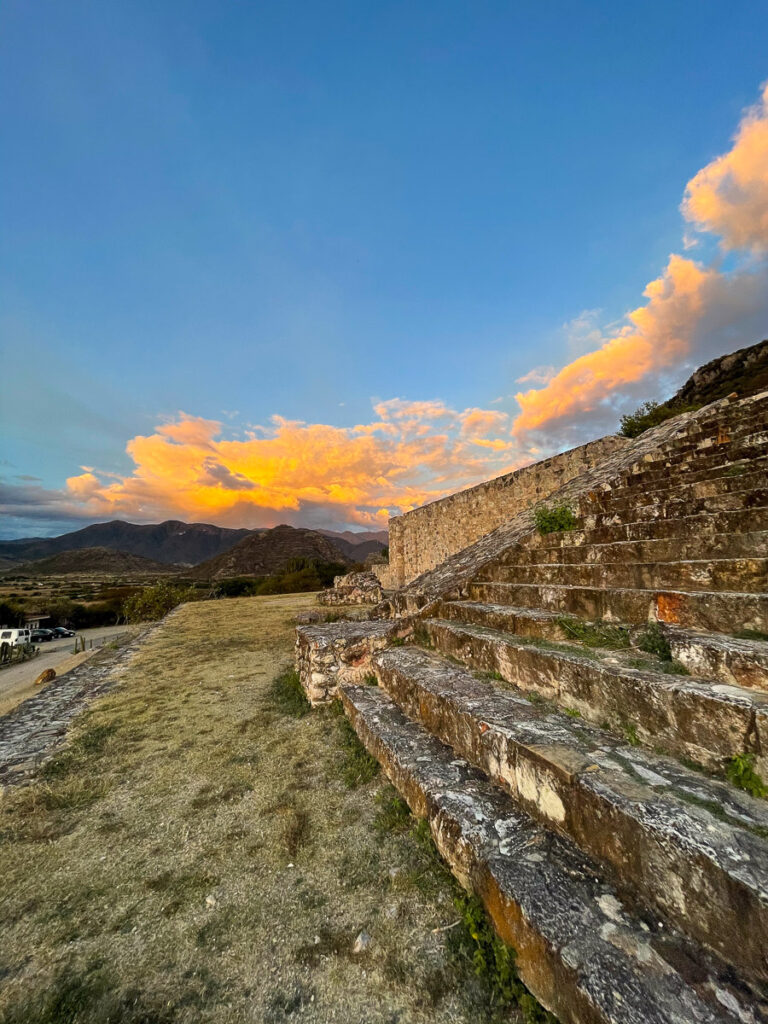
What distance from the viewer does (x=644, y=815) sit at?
1370 millimetres

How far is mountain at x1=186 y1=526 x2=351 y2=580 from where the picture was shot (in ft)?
257

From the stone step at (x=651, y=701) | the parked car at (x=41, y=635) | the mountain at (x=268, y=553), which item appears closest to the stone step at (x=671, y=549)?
the stone step at (x=651, y=701)

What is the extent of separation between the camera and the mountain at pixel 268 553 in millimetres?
78438

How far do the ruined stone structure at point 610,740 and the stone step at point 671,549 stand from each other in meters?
0.01

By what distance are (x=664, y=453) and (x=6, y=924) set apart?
301 inches

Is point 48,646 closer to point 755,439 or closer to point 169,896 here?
point 169,896

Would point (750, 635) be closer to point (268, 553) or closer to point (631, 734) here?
point (631, 734)

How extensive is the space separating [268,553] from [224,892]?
290 ft

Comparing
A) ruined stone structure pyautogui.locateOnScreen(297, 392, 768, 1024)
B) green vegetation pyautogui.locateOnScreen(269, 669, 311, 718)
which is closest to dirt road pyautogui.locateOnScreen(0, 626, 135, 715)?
green vegetation pyautogui.locateOnScreen(269, 669, 311, 718)

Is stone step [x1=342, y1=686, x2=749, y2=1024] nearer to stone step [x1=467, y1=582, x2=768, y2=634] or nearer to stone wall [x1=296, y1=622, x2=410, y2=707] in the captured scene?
stone step [x1=467, y1=582, x2=768, y2=634]

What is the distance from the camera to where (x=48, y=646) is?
3159cm

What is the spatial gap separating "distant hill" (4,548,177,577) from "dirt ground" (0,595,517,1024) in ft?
428

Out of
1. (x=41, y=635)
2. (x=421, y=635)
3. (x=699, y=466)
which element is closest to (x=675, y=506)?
(x=699, y=466)

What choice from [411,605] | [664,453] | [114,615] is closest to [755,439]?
[664,453]
